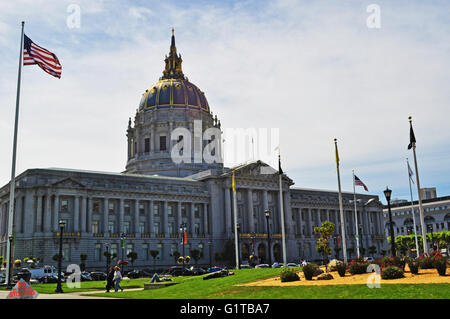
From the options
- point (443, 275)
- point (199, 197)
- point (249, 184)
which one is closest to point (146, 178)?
point (199, 197)

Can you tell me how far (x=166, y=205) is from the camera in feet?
301

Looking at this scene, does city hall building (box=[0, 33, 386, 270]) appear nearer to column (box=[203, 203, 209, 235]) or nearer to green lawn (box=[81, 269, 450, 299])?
column (box=[203, 203, 209, 235])

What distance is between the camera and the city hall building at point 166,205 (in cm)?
7938

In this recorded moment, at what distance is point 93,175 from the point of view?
279ft

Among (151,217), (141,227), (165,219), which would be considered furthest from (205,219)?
(141,227)

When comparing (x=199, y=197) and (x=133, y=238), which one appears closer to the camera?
(x=133, y=238)

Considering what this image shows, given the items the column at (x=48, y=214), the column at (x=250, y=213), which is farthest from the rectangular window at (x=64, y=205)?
the column at (x=250, y=213)

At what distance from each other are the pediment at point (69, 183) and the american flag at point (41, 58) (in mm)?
44030

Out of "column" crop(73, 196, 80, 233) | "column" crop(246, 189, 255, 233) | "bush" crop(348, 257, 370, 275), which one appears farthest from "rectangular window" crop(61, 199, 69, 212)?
"bush" crop(348, 257, 370, 275)

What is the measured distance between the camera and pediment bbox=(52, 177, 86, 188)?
79688 mm

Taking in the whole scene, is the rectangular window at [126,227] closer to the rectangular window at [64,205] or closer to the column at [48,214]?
the rectangular window at [64,205]

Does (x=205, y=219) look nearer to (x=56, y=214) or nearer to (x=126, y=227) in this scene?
(x=126, y=227)
